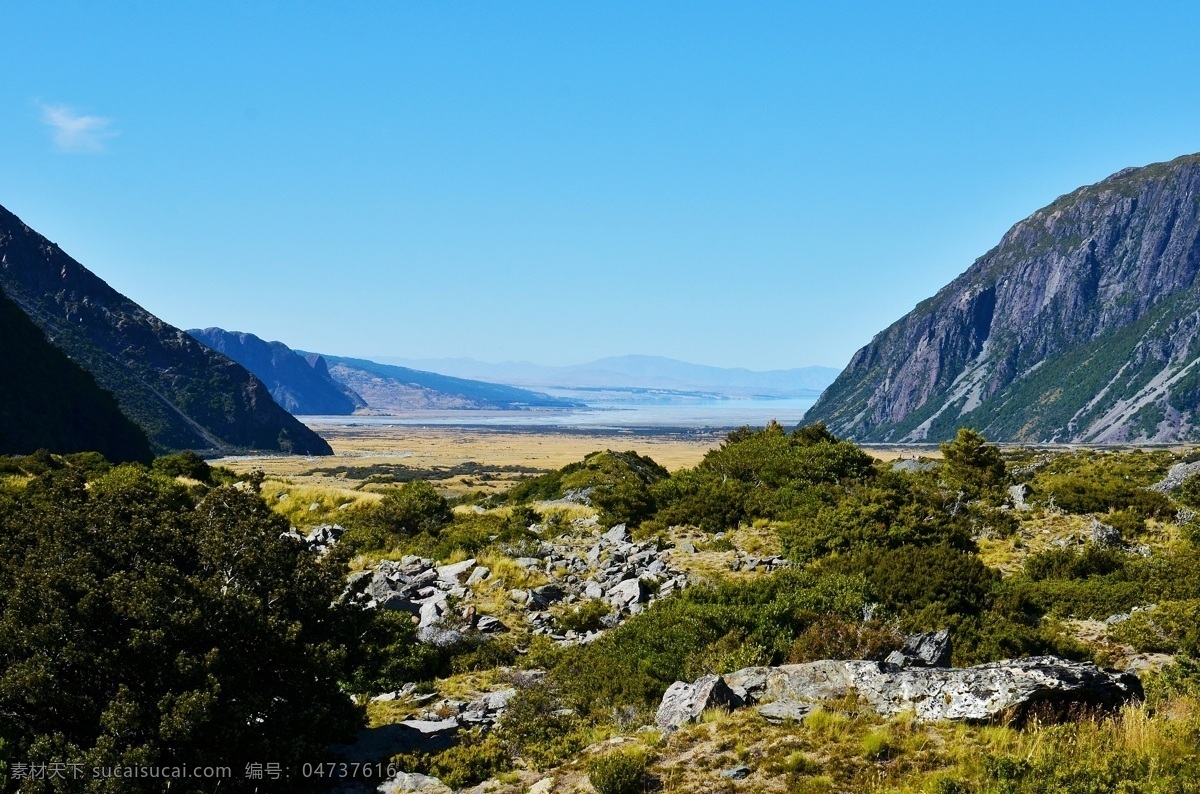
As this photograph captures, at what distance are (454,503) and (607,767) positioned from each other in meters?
32.3

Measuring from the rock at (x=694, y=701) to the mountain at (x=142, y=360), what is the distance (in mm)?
146291

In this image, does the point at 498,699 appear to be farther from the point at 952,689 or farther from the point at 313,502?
the point at 313,502

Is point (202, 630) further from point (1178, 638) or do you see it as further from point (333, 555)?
point (1178, 638)

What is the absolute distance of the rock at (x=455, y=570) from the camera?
2145cm

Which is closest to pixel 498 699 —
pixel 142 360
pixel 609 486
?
pixel 609 486

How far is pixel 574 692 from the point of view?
1305 centimetres

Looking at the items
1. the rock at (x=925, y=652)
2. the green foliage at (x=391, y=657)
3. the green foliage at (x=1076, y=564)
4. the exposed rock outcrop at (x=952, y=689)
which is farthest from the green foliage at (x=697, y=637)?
the green foliage at (x=1076, y=564)

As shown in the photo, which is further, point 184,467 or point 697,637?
point 184,467

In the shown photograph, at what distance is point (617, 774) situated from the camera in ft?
30.6

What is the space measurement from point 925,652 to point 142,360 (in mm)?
186658

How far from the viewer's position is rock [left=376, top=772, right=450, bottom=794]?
10219 millimetres

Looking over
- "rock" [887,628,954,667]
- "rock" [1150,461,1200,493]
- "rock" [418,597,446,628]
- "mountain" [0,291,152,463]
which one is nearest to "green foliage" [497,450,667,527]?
"rock" [418,597,446,628]

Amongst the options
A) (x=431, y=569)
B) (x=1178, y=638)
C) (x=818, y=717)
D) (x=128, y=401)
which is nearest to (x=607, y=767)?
(x=818, y=717)

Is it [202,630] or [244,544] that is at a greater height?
[244,544]
